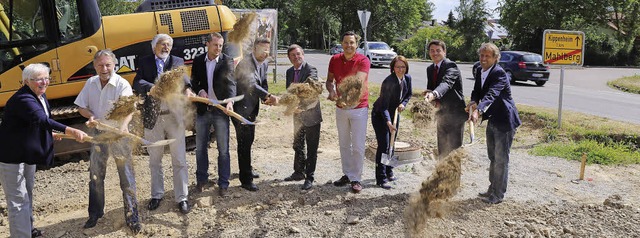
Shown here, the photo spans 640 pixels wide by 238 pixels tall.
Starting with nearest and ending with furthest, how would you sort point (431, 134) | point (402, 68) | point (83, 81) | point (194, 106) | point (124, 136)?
point (124, 136), point (194, 106), point (402, 68), point (83, 81), point (431, 134)

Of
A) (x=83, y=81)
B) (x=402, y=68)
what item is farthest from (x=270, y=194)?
(x=83, y=81)

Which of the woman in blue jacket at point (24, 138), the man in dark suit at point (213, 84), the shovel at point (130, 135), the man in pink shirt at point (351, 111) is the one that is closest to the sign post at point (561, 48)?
the man in pink shirt at point (351, 111)

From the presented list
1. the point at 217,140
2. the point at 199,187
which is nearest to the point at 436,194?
the point at 217,140

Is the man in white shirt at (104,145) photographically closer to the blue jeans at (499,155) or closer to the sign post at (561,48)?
the blue jeans at (499,155)

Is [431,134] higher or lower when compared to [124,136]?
lower

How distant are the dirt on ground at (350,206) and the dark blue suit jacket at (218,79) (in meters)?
1.03

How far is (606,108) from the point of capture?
12.9 m

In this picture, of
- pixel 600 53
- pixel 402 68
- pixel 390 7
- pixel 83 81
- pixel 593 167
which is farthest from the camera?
pixel 390 7

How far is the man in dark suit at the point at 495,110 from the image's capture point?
4.93 metres

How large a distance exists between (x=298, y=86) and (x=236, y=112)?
724 mm

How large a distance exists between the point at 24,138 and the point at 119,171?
2.76 feet

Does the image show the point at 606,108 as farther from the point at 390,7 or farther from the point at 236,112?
the point at 390,7

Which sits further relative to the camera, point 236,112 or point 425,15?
point 425,15

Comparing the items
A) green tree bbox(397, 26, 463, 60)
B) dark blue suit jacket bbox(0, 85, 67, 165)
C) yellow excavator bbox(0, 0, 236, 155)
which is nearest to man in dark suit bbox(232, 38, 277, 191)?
dark blue suit jacket bbox(0, 85, 67, 165)
